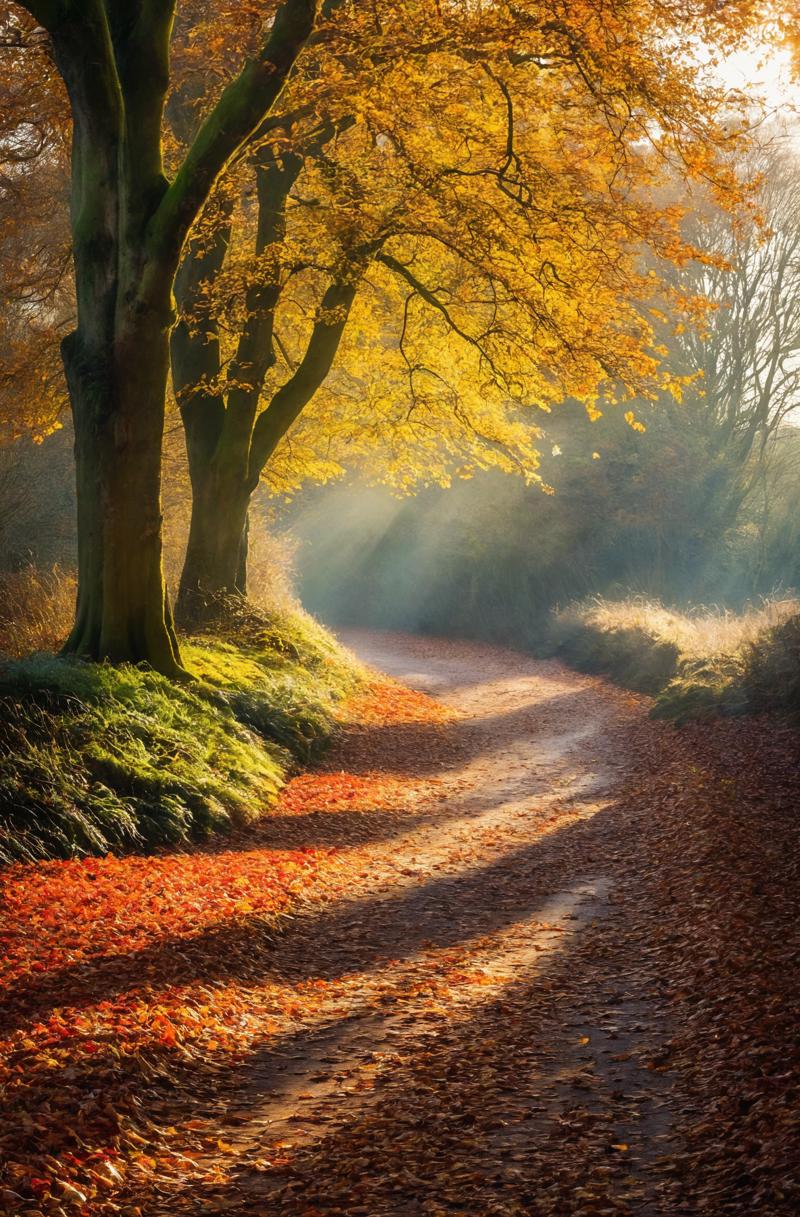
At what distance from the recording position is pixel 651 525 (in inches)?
1339

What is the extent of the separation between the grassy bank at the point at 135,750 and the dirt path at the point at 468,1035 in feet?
4.00

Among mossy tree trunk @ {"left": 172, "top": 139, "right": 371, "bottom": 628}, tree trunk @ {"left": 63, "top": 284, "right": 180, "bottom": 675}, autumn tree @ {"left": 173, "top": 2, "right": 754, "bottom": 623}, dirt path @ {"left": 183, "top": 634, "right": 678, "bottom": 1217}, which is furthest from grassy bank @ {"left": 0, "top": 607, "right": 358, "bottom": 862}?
autumn tree @ {"left": 173, "top": 2, "right": 754, "bottom": 623}

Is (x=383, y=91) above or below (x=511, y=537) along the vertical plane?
above

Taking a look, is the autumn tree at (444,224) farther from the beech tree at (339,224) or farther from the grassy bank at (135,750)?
the grassy bank at (135,750)

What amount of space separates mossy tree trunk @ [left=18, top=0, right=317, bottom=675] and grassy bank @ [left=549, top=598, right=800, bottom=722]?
825 cm

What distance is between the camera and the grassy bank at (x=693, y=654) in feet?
47.0

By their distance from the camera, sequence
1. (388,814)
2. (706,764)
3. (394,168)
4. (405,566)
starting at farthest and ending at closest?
(405,566)
(394,168)
(706,764)
(388,814)

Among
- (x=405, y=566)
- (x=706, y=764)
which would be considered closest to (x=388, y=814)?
(x=706, y=764)

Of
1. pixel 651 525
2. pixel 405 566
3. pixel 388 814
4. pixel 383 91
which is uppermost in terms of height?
pixel 383 91

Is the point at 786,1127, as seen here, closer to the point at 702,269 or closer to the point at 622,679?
the point at 622,679

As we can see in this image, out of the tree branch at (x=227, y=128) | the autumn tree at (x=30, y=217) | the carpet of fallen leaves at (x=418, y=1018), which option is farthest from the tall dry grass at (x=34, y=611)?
the tree branch at (x=227, y=128)

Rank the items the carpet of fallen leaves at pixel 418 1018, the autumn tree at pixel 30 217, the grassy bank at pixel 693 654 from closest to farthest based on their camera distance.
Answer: the carpet of fallen leaves at pixel 418 1018 < the autumn tree at pixel 30 217 < the grassy bank at pixel 693 654

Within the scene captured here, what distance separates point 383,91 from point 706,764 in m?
8.55

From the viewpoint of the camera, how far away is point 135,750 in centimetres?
939
